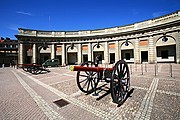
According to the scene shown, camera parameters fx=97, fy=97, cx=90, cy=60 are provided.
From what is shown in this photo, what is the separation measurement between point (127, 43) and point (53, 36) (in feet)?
60.7

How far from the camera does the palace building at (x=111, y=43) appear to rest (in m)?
17.5

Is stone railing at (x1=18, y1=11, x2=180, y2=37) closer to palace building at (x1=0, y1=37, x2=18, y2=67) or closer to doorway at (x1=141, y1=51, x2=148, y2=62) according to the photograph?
doorway at (x1=141, y1=51, x2=148, y2=62)

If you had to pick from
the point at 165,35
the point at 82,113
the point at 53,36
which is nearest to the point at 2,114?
the point at 82,113

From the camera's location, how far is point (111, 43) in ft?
77.5

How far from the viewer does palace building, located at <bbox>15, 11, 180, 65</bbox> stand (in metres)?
17.5

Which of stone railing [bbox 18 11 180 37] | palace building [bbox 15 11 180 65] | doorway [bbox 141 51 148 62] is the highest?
stone railing [bbox 18 11 180 37]

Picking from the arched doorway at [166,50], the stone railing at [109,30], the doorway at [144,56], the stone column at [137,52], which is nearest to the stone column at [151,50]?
→ the arched doorway at [166,50]

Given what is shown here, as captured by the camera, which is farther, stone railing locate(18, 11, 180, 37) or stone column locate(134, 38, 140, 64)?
stone column locate(134, 38, 140, 64)

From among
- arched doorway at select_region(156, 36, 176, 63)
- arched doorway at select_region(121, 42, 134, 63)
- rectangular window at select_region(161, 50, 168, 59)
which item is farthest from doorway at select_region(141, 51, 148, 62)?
rectangular window at select_region(161, 50, 168, 59)

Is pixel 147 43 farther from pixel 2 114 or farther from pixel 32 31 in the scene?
pixel 32 31

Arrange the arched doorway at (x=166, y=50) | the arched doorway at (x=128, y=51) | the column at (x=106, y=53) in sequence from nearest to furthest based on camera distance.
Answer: the arched doorway at (x=166, y=50) → the arched doorway at (x=128, y=51) → the column at (x=106, y=53)

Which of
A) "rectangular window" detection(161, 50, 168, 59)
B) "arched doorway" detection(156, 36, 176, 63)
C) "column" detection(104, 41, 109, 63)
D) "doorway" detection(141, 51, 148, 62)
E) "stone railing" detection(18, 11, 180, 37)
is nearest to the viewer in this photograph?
"stone railing" detection(18, 11, 180, 37)

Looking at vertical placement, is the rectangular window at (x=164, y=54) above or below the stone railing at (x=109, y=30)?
below

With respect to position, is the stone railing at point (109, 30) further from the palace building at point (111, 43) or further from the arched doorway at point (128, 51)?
the arched doorway at point (128, 51)
